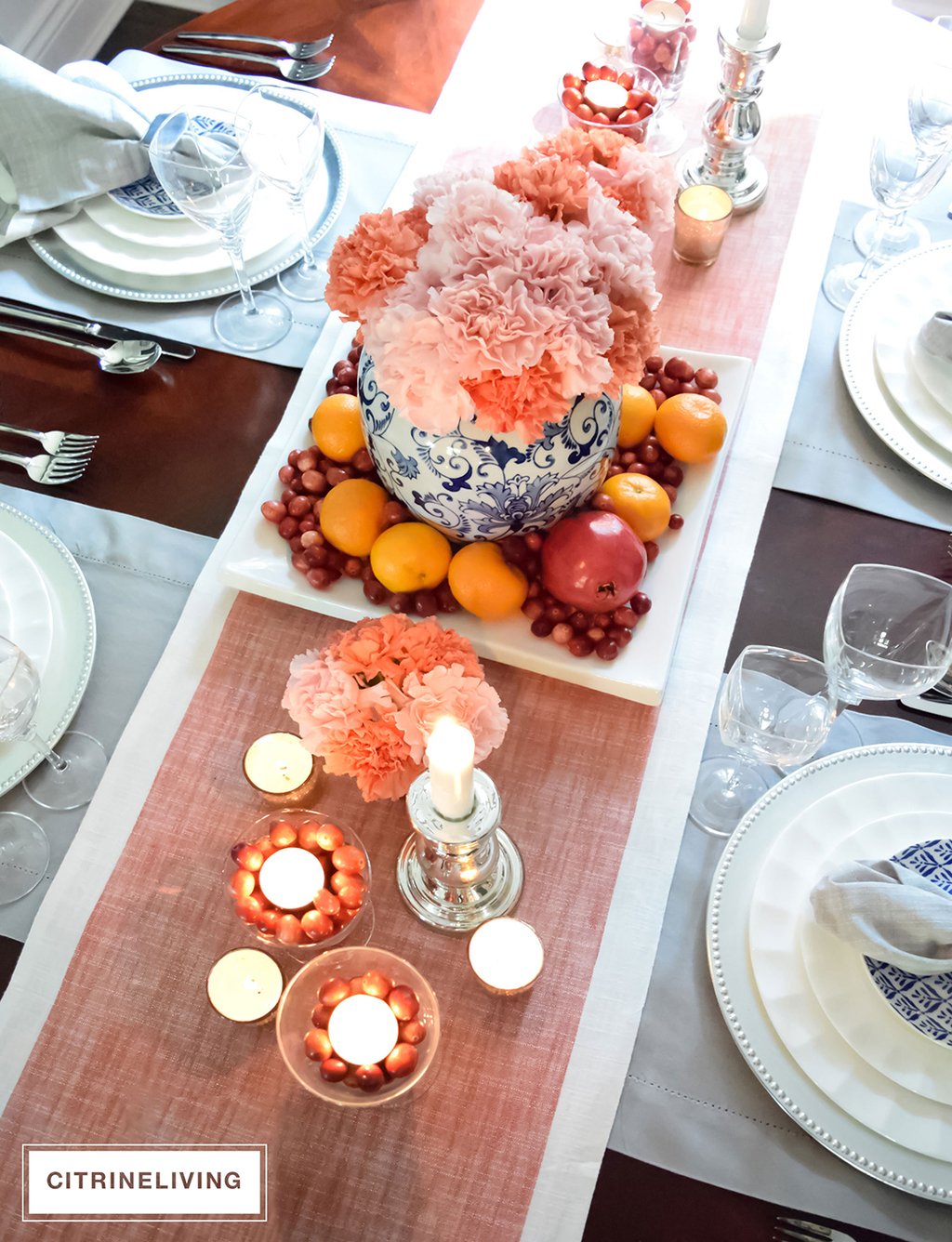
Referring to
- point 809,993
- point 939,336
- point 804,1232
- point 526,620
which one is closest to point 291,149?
point 526,620

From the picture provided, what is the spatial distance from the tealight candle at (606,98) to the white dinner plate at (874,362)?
13.6 inches

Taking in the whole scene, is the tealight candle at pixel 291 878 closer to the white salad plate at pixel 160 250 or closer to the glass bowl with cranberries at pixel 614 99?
the white salad plate at pixel 160 250

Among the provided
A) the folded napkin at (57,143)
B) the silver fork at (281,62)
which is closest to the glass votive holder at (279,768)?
the folded napkin at (57,143)

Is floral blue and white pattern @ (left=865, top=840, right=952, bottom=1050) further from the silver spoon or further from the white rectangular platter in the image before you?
the silver spoon

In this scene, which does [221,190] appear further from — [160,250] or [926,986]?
[926,986]

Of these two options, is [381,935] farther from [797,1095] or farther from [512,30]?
[512,30]

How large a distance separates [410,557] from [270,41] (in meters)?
0.84

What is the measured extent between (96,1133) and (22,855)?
231mm

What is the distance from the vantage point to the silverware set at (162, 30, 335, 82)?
4.24ft

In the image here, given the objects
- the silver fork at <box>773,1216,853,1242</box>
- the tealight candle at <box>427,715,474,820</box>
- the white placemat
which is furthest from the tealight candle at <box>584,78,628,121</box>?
the silver fork at <box>773,1216,853,1242</box>

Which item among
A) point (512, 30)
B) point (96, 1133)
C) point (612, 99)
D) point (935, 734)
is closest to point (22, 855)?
point (96, 1133)

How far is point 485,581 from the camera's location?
0.86 metres

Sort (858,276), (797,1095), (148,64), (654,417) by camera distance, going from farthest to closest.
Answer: (148,64), (858,276), (654,417), (797,1095)

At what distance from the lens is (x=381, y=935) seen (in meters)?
0.79
